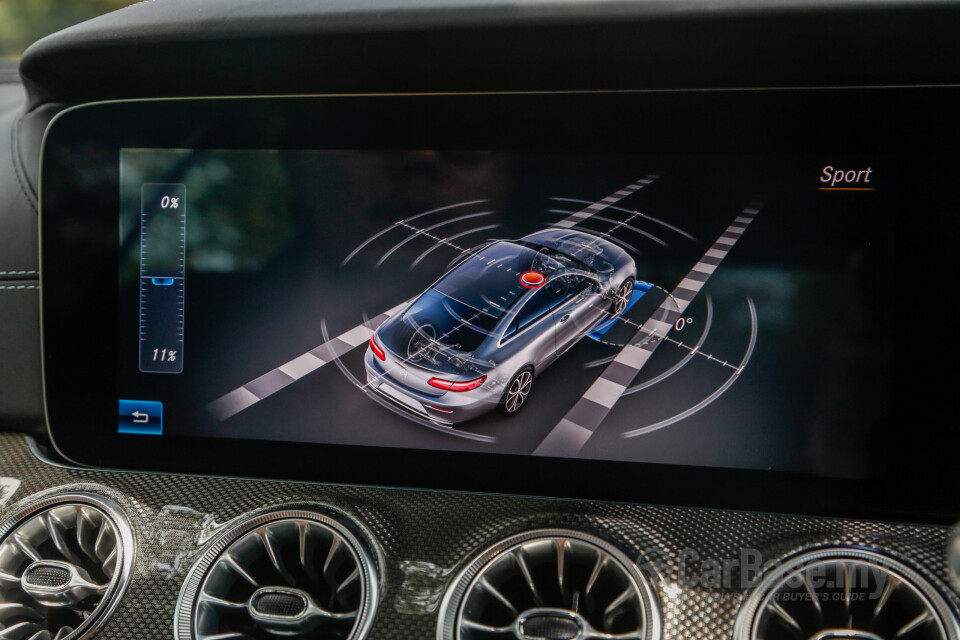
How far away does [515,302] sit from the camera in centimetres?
150

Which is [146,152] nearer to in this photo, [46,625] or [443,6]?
[443,6]

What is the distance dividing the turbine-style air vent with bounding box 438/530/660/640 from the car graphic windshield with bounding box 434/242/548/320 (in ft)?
1.66

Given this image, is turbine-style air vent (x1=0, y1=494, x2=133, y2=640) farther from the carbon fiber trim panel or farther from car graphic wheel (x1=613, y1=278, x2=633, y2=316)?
car graphic wheel (x1=613, y1=278, x2=633, y2=316)

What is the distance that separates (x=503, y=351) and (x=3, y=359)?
1.28 meters

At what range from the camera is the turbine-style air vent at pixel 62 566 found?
140cm

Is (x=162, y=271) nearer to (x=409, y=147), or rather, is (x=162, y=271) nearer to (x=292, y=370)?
(x=292, y=370)

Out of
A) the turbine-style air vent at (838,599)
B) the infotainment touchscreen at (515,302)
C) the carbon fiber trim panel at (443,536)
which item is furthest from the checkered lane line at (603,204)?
the turbine-style air vent at (838,599)

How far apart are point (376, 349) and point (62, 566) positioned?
81 centimetres

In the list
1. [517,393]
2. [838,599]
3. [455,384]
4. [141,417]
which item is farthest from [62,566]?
[838,599]

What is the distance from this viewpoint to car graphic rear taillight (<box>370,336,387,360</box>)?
1498 mm

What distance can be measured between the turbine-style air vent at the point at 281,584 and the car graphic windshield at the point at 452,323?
465 mm

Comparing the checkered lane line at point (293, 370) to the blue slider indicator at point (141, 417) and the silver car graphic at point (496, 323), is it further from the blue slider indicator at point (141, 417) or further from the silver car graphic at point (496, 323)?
the blue slider indicator at point (141, 417)

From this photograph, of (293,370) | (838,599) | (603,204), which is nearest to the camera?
(838,599)

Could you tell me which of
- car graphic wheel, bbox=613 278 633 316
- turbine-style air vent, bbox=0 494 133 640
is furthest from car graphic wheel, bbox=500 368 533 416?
turbine-style air vent, bbox=0 494 133 640
